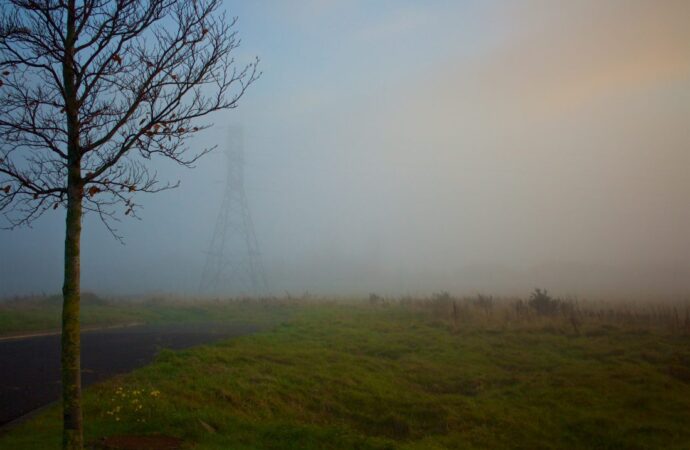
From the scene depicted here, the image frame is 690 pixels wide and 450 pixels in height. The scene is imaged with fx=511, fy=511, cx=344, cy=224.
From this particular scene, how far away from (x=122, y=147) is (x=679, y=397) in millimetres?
12681

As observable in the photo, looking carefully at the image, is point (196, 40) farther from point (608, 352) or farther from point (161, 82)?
point (608, 352)

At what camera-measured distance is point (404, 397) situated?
12.2m

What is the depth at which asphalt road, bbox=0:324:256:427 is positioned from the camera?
11102 millimetres

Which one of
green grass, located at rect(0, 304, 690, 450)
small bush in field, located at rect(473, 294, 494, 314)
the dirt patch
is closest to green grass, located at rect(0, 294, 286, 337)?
small bush in field, located at rect(473, 294, 494, 314)

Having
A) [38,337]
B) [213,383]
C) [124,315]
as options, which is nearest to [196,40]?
[213,383]

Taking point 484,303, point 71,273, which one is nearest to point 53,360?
point 71,273

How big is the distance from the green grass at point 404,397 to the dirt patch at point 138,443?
0.94ft

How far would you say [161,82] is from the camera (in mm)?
7188

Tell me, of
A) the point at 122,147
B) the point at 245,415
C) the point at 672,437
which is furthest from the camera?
the point at 245,415

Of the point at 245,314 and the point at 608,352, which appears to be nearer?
the point at 608,352

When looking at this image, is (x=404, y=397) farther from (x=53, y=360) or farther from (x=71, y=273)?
(x=53, y=360)

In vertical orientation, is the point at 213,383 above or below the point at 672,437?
above

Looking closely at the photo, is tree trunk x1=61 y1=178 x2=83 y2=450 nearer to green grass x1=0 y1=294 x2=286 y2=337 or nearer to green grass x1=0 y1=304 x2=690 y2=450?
green grass x1=0 y1=304 x2=690 y2=450

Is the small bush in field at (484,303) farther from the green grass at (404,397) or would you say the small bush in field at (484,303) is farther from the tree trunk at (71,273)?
the tree trunk at (71,273)
